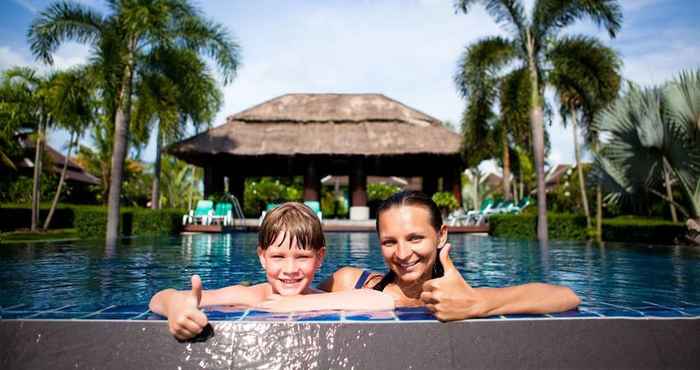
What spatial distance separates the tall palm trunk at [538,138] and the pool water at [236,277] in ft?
18.0

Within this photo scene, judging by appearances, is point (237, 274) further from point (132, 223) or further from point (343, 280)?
point (132, 223)

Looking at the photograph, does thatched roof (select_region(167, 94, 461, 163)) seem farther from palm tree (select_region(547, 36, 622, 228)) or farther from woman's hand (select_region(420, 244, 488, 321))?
woman's hand (select_region(420, 244, 488, 321))

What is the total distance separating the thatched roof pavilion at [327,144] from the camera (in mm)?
17656

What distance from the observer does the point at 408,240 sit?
192 cm

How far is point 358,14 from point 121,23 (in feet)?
20.8

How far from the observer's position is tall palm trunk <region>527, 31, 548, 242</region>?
41.3 ft

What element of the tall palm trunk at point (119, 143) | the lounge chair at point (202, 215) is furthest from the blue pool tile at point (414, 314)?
the lounge chair at point (202, 215)

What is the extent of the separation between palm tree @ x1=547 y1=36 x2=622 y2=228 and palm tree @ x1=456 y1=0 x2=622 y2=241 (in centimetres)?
38

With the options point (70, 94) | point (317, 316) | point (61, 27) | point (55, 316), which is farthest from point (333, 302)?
point (61, 27)

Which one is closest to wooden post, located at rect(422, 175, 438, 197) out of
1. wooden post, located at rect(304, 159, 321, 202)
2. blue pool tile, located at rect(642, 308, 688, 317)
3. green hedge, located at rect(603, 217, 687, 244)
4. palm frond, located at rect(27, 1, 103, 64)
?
wooden post, located at rect(304, 159, 321, 202)

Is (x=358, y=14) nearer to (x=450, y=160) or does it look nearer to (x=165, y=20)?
(x=165, y=20)

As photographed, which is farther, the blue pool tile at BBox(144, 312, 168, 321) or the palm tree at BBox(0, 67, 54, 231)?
the palm tree at BBox(0, 67, 54, 231)

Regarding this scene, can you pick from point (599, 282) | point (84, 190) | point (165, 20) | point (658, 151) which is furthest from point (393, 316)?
point (84, 190)

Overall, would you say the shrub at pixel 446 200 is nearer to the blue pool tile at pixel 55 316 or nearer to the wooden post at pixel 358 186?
the wooden post at pixel 358 186
